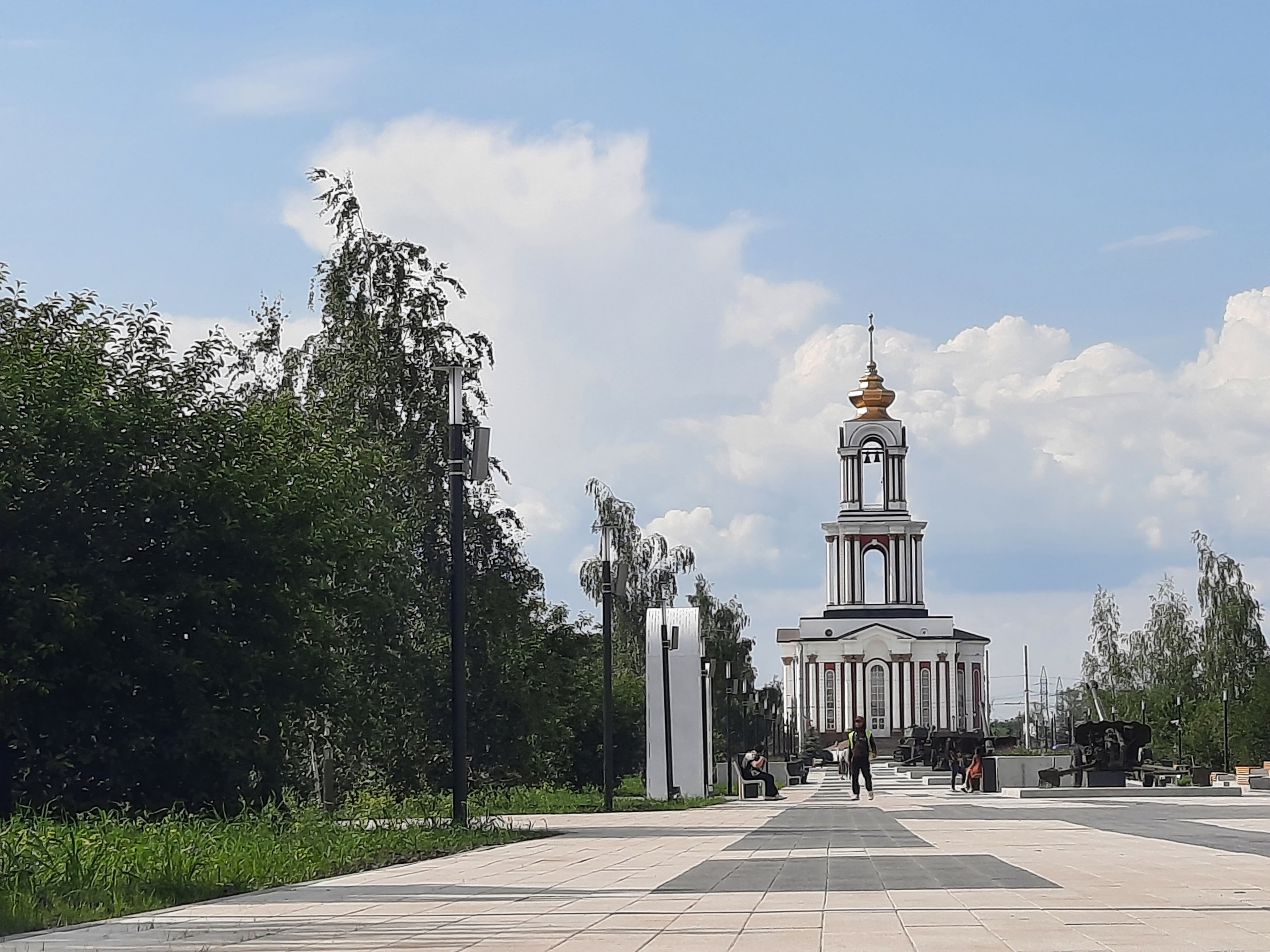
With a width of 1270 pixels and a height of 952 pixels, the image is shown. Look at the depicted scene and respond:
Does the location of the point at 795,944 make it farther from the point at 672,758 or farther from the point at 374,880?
the point at 672,758

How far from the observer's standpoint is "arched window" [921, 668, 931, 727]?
406 feet

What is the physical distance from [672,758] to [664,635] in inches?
109

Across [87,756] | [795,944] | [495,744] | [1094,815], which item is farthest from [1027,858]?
[495,744]

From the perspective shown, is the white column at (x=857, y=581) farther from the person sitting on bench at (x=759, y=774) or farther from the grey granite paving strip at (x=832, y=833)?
the grey granite paving strip at (x=832, y=833)

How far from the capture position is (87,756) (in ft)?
57.5

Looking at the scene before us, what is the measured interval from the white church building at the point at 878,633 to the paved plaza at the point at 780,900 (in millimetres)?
108187

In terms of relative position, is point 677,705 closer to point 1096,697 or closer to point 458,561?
point 458,561

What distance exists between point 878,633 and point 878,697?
520 centimetres

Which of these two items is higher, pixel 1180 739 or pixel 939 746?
pixel 1180 739

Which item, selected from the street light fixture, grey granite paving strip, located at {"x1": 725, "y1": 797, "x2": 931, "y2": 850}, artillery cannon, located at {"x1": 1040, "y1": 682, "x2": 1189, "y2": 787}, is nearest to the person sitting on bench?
artillery cannon, located at {"x1": 1040, "y1": 682, "x2": 1189, "y2": 787}

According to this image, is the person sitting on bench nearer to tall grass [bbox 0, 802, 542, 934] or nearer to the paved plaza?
the paved plaza

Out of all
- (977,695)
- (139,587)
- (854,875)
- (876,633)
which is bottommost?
(977,695)

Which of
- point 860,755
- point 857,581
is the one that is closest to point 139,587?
point 860,755

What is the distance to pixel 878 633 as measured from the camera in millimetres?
122500
